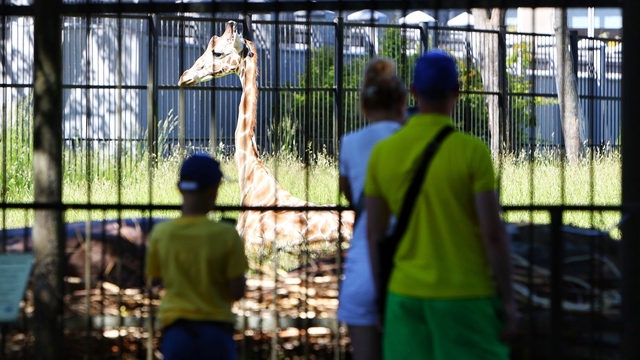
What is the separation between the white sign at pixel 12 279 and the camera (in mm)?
4719

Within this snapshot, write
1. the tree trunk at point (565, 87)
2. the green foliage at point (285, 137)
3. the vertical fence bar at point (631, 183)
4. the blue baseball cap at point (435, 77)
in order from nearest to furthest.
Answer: the blue baseball cap at point (435, 77), the vertical fence bar at point (631, 183), the tree trunk at point (565, 87), the green foliage at point (285, 137)

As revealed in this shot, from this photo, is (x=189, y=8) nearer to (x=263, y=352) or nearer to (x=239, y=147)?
(x=263, y=352)

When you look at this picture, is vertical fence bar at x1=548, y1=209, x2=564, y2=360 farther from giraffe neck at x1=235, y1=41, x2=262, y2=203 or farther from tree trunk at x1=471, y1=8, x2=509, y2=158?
giraffe neck at x1=235, y1=41, x2=262, y2=203

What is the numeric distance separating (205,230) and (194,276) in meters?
0.18

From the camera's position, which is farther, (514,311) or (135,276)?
(135,276)

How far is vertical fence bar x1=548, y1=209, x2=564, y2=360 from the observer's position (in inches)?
180

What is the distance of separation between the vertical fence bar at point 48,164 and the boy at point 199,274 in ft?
4.16

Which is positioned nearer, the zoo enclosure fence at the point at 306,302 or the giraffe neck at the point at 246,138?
the zoo enclosure fence at the point at 306,302

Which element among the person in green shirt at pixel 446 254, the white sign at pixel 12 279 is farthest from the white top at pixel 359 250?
the white sign at pixel 12 279

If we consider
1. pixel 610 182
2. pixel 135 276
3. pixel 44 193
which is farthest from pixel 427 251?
pixel 610 182

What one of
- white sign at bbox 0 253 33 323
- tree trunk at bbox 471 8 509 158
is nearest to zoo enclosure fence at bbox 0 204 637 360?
white sign at bbox 0 253 33 323

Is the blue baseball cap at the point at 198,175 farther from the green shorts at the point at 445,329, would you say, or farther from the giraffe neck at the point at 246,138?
the giraffe neck at the point at 246,138

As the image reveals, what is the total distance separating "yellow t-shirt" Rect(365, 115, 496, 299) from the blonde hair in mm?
546

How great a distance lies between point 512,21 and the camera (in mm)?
42625
